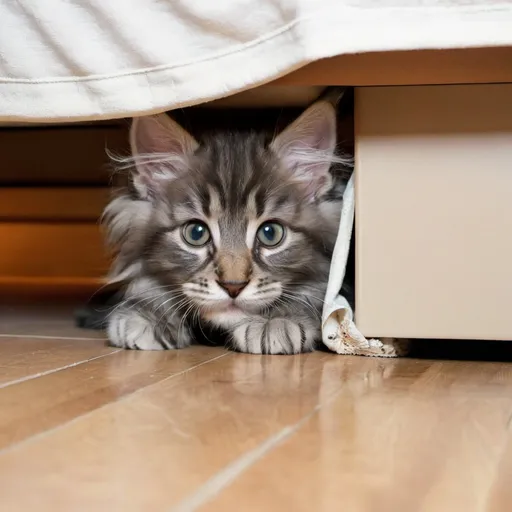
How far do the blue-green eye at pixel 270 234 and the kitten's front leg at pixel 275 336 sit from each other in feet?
0.52

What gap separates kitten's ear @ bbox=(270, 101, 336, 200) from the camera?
5.60ft

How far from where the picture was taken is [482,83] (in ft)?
4.77

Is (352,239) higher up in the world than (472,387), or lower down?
higher up

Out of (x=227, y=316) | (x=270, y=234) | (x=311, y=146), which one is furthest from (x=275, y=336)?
(x=311, y=146)

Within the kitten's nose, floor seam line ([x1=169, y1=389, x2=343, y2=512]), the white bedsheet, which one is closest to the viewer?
floor seam line ([x1=169, y1=389, x2=343, y2=512])

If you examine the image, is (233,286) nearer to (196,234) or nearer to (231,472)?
(196,234)

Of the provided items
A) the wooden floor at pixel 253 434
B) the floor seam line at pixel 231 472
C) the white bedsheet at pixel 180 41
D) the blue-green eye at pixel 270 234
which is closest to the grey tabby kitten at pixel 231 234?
the blue-green eye at pixel 270 234

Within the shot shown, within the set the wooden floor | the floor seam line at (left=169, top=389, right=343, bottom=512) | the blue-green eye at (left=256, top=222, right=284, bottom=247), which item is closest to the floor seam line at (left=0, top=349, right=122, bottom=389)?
the wooden floor

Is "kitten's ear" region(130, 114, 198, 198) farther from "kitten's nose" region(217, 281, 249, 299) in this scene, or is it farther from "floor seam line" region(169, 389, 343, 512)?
"floor seam line" region(169, 389, 343, 512)

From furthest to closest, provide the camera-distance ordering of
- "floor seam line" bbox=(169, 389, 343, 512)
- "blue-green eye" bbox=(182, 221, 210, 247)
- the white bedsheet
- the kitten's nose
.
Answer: "blue-green eye" bbox=(182, 221, 210, 247) → the kitten's nose → the white bedsheet → "floor seam line" bbox=(169, 389, 343, 512)

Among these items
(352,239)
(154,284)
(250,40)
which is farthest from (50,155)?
(250,40)

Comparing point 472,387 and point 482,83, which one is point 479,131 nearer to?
point 482,83

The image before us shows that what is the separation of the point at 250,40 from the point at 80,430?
0.69 metres

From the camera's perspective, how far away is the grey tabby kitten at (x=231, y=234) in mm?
1641
